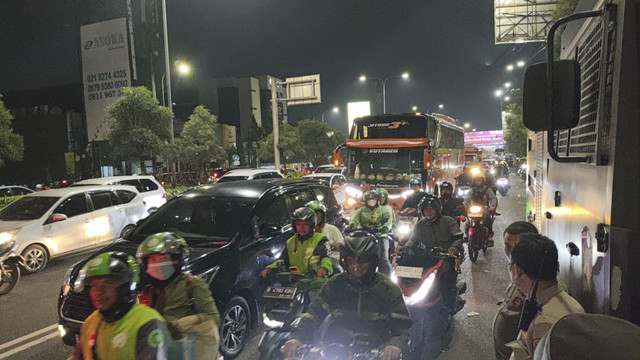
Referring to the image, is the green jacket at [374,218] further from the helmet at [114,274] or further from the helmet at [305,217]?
the helmet at [114,274]

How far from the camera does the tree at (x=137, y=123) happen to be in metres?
25.2

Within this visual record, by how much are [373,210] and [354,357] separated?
451cm

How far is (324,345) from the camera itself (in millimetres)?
3021

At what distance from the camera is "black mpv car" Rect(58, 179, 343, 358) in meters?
4.58

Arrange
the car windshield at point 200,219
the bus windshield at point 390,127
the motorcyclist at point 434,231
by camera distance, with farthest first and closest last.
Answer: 1. the bus windshield at point 390,127
2. the motorcyclist at point 434,231
3. the car windshield at point 200,219

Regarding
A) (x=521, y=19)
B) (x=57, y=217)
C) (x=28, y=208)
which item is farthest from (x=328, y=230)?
(x=521, y=19)

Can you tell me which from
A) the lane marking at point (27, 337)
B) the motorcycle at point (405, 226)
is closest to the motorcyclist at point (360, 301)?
the motorcycle at point (405, 226)

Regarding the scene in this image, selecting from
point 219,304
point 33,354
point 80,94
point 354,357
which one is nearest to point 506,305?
point 354,357

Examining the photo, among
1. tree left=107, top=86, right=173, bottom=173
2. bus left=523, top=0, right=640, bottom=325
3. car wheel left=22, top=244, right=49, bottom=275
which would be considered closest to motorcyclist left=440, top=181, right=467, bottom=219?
bus left=523, top=0, right=640, bottom=325

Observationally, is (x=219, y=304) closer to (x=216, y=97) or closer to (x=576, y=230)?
(x=576, y=230)

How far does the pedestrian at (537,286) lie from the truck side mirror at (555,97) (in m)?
0.63

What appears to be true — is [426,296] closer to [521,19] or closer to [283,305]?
[283,305]

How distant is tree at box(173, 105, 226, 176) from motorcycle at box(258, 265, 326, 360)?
81.6ft

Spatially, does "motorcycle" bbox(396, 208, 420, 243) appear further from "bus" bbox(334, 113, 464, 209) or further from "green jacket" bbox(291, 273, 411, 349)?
"bus" bbox(334, 113, 464, 209)
